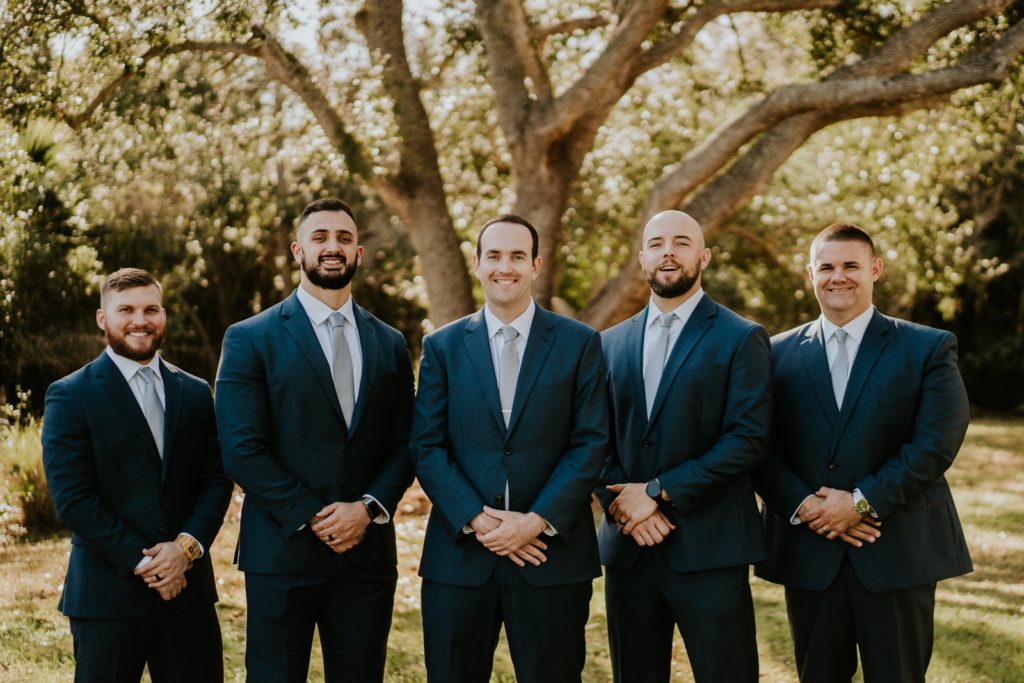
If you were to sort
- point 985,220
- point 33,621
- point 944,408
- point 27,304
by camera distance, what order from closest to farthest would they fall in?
point 944,408
point 33,621
point 27,304
point 985,220

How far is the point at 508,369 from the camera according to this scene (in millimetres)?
3961

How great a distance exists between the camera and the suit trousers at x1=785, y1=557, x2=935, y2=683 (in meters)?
3.94

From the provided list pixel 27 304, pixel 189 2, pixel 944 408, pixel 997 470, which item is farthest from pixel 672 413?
pixel 997 470

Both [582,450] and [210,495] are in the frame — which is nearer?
[582,450]

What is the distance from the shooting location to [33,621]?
6.43 m

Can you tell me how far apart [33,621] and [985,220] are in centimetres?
1656

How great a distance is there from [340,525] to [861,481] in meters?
2.15

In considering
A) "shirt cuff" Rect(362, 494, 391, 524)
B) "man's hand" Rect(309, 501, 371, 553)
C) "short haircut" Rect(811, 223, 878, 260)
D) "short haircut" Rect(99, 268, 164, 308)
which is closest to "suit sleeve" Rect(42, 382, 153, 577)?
"short haircut" Rect(99, 268, 164, 308)

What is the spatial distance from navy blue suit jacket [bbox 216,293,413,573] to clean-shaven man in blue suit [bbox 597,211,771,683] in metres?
0.99

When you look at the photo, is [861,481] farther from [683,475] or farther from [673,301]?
[673,301]

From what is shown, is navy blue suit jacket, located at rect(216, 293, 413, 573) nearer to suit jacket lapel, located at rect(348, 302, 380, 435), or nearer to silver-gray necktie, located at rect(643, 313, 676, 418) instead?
suit jacket lapel, located at rect(348, 302, 380, 435)

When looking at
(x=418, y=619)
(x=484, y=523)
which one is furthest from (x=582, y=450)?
(x=418, y=619)

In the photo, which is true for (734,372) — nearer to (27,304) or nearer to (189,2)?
(189,2)

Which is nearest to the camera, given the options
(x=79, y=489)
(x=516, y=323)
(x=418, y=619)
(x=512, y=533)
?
(x=512, y=533)
